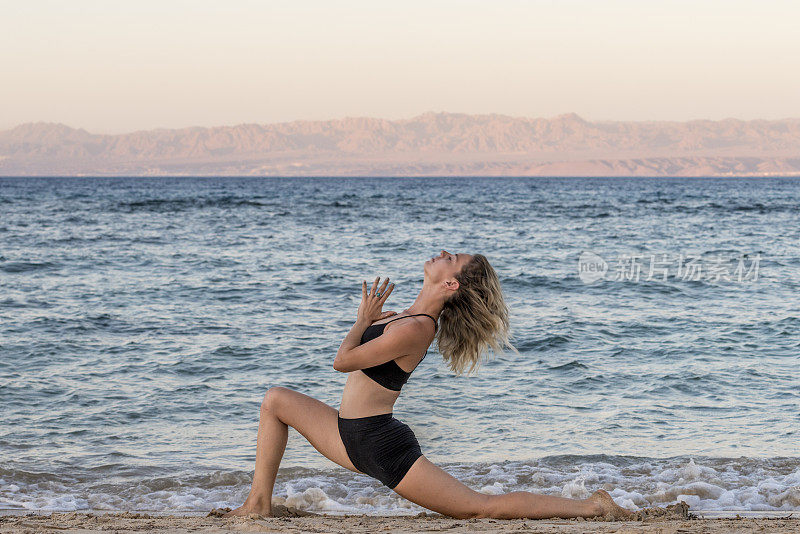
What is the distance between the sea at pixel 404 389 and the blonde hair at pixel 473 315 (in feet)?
5.44

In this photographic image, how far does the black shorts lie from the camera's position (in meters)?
4.30

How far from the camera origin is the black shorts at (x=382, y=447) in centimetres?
430

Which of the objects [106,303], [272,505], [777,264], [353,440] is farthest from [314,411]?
[777,264]

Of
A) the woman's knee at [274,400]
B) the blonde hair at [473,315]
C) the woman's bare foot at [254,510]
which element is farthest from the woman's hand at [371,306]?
the woman's bare foot at [254,510]

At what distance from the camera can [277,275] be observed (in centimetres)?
1806

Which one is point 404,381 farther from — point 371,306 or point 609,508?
point 609,508

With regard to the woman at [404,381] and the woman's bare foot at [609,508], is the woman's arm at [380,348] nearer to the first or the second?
the woman at [404,381]

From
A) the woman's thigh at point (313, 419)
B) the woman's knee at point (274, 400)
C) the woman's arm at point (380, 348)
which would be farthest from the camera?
the woman's knee at point (274, 400)

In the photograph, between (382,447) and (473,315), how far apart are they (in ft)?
2.93

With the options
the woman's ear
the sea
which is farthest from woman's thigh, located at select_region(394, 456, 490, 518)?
the sea

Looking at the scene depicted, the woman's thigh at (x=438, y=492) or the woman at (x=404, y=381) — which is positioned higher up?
the woman at (x=404, y=381)

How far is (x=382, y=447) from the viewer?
430 centimetres

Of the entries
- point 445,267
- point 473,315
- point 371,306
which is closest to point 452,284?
point 445,267

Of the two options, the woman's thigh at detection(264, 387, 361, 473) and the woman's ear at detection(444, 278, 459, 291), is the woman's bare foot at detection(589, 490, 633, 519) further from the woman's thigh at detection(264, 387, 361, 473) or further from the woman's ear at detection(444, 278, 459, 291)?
the woman's ear at detection(444, 278, 459, 291)
